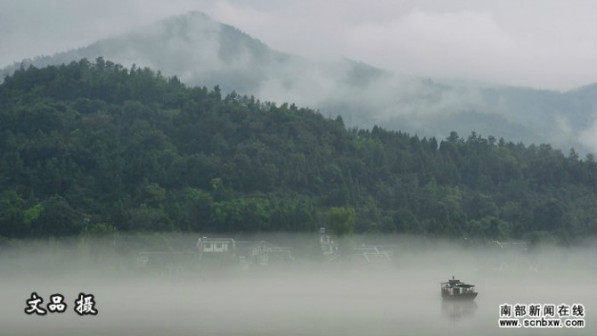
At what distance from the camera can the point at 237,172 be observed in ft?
158

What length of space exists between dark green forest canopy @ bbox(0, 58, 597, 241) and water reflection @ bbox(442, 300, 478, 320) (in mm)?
13657

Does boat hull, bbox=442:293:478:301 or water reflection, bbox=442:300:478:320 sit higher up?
boat hull, bbox=442:293:478:301

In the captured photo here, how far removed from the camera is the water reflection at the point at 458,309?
26.1m

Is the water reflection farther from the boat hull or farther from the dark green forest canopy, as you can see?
the dark green forest canopy

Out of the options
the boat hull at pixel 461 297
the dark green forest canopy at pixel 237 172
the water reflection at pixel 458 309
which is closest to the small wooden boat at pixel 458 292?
the boat hull at pixel 461 297

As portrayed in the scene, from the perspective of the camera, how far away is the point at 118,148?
163 ft

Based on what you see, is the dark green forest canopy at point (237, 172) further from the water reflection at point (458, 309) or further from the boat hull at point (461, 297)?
the water reflection at point (458, 309)

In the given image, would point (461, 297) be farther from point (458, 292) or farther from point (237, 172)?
point (237, 172)

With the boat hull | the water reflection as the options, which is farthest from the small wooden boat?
the water reflection

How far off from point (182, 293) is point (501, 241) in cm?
1642

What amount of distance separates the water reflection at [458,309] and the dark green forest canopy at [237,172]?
44.8 ft

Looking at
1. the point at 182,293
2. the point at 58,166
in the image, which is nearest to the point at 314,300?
the point at 182,293

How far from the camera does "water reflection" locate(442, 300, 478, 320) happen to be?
26.1 meters

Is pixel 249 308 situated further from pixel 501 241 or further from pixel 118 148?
pixel 118 148
